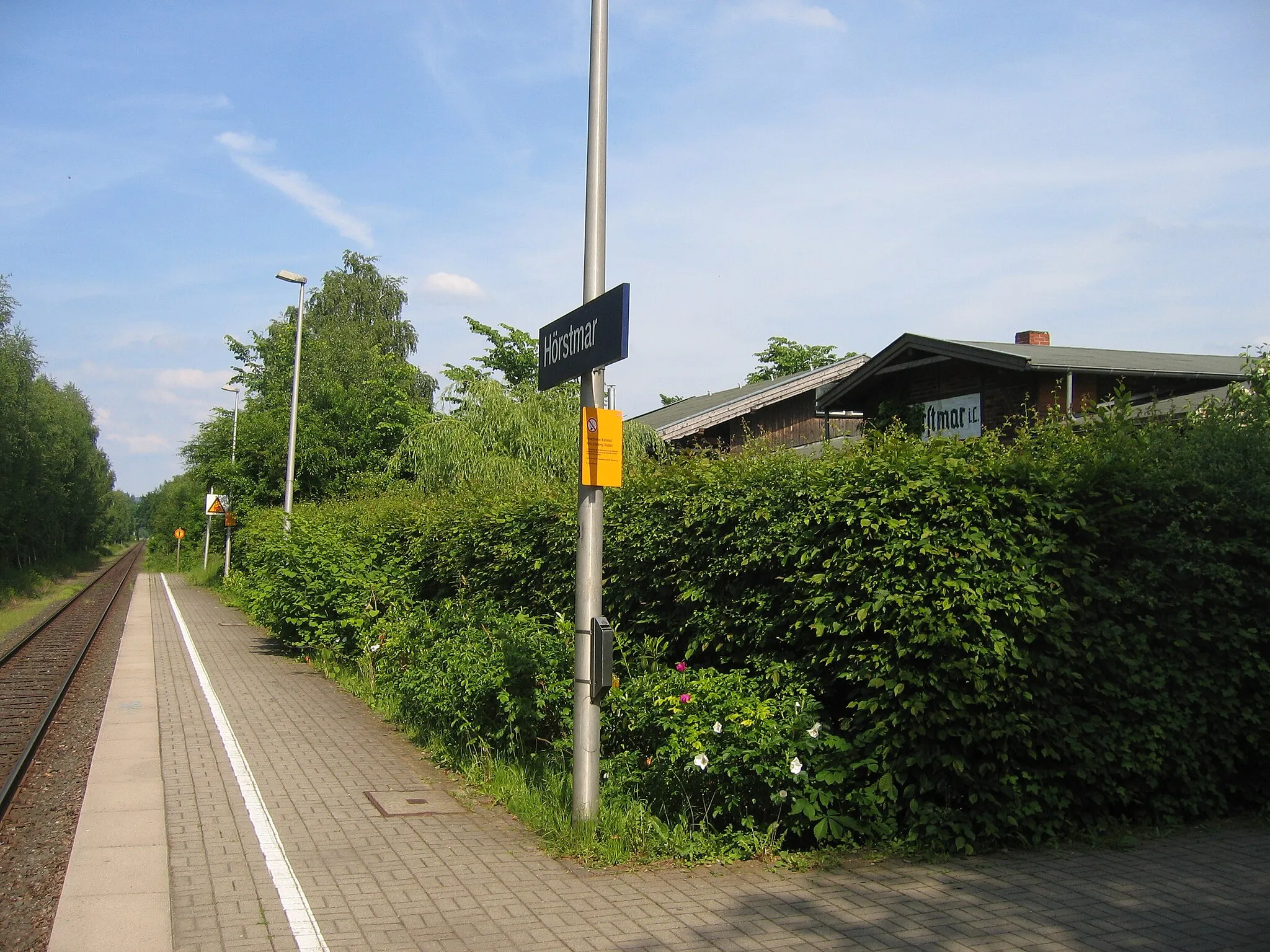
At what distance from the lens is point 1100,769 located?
6207 millimetres

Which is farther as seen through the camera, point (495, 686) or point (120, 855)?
point (495, 686)

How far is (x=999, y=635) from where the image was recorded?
586cm

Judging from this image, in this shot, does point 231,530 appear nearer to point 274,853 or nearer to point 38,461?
point 38,461

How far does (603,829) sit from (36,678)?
45.9ft

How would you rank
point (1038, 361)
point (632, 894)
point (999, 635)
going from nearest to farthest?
point (632, 894) → point (999, 635) → point (1038, 361)

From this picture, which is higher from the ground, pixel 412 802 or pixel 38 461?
pixel 38 461

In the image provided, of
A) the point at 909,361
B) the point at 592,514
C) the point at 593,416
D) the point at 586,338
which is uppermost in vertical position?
the point at 909,361

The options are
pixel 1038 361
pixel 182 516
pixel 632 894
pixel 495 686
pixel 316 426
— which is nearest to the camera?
pixel 632 894

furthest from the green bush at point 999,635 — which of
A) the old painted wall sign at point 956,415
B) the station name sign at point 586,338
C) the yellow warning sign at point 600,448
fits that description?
the old painted wall sign at point 956,415

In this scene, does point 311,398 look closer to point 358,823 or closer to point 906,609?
point 358,823

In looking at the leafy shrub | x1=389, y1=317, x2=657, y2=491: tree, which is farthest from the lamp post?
the leafy shrub

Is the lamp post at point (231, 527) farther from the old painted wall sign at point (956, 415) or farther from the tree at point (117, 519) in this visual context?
the tree at point (117, 519)

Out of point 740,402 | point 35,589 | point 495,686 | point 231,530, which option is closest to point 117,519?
point 35,589

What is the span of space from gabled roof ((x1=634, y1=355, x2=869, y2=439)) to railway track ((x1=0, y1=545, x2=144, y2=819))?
13.1m
